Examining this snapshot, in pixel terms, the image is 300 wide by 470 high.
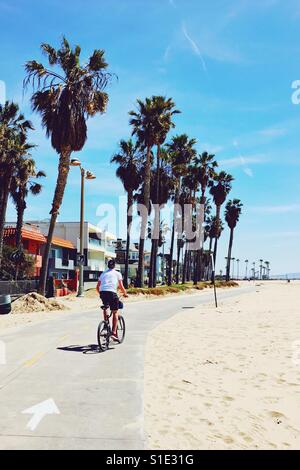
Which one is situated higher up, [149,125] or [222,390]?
[149,125]

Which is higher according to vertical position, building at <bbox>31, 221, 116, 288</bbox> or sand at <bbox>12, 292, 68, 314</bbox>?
building at <bbox>31, 221, 116, 288</bbox>

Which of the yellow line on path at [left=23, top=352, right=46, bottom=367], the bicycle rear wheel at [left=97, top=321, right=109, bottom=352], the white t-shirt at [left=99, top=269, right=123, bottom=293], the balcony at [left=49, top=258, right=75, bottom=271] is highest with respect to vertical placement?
the balcony at [left=49, top=258, right=75, bottom=271]

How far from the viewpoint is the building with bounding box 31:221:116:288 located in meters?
→ 62.4

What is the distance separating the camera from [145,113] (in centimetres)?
4219

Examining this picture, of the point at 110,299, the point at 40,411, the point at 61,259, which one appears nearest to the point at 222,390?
the point at 40,411

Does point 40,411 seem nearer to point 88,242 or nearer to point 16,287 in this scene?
point 16,287

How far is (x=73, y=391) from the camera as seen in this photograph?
22.8 ft

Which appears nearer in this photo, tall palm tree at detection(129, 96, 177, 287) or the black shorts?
the black shorts

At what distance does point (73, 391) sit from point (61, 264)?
1871 inches

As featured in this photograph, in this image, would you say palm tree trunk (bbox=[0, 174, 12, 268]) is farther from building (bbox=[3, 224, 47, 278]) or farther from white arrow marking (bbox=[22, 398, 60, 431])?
white arrow marking (bbox=[22, 398, 60, 431])

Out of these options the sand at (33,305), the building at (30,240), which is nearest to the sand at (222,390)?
the sand at (33,305)

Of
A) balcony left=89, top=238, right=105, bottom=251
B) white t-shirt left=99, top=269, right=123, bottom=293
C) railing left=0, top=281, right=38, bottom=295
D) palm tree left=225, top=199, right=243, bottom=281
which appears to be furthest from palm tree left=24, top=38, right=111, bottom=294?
palm tree left=225, top=199, right=243, bottom=281

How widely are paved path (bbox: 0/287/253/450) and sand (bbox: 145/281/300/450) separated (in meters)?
0.28

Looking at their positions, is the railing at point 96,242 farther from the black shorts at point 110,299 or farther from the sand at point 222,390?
the black shorts at point 110,299
